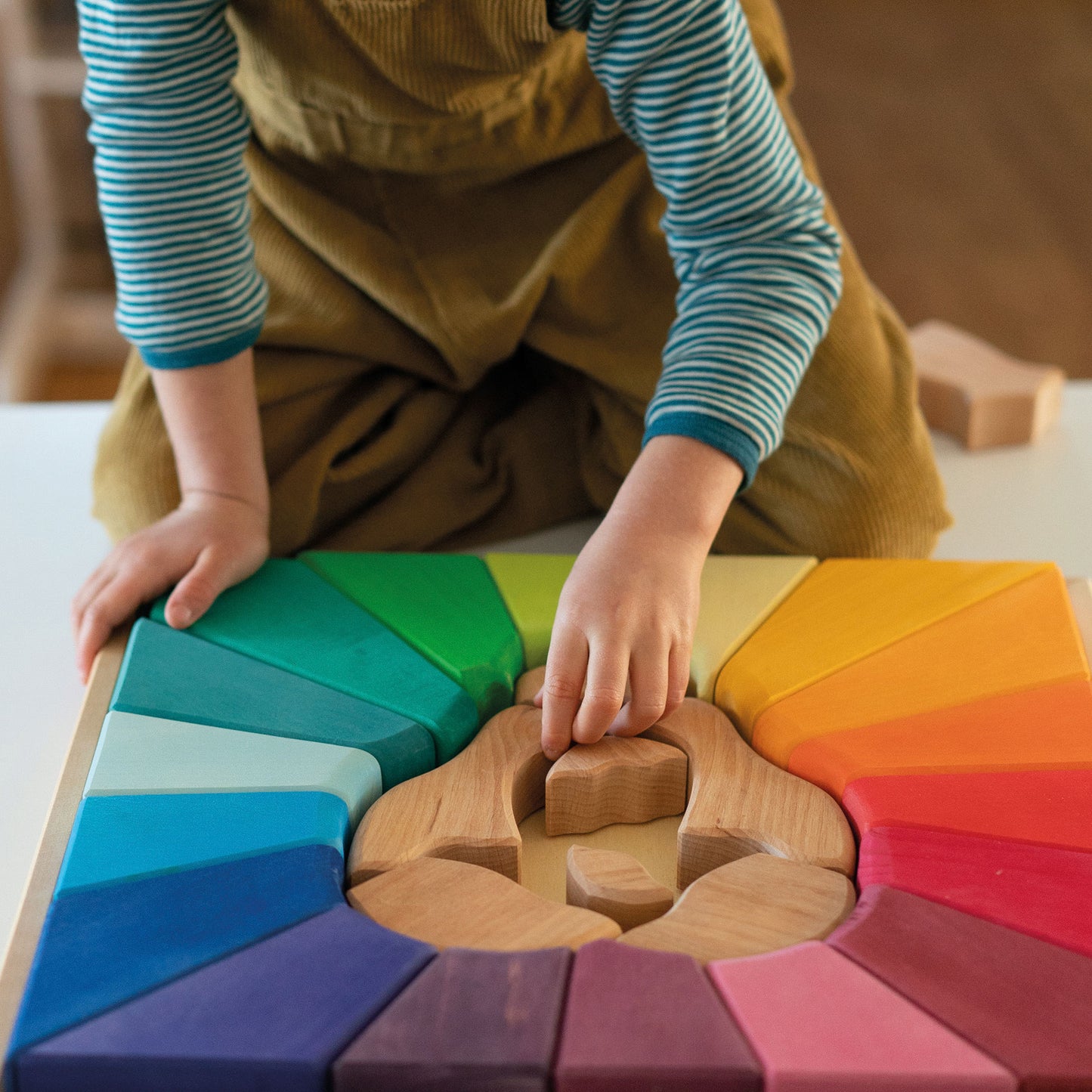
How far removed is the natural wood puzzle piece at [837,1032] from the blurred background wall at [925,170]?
67.3 inches

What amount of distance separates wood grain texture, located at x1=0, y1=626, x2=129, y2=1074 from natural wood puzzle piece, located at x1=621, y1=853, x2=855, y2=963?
0.85 ft

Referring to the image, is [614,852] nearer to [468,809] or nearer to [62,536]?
[468,809]

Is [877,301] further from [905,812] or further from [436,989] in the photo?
[436,989]

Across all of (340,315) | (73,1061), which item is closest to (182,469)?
(340,315)

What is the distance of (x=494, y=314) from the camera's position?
100cm

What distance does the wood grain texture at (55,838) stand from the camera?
1.82 feet

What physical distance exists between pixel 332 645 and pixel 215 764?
0.13 m

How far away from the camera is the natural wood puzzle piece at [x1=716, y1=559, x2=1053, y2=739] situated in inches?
29.5

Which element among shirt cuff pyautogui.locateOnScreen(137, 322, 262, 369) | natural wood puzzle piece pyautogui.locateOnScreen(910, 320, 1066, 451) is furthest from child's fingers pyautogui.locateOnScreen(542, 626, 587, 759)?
natural wood puzzle piece pyautogui.locateOnScreen(910, 320, 1066, 451)

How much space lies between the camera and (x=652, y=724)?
0.73m

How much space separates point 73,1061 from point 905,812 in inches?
15.2

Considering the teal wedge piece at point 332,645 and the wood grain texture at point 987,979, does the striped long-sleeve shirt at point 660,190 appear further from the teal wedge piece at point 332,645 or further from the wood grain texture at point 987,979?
the wood grain texture at point 987,979

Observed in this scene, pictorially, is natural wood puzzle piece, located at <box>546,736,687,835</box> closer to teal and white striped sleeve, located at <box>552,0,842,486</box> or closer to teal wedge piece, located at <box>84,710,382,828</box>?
teal wedge piece, located at <box>84,710,382,828</box>

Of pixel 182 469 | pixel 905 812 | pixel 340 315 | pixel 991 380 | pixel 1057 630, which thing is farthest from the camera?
pixel 991 380
